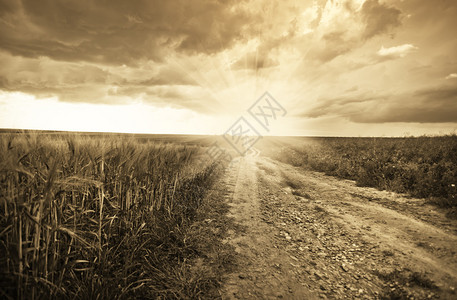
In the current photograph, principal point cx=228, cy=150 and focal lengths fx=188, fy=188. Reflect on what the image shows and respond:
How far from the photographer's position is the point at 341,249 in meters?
3.95

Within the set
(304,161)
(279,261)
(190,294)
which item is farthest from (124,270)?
(304,161)

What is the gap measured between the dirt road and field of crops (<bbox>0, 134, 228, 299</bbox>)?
3.64ft

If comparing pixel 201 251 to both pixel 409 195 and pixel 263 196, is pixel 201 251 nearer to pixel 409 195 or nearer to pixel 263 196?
pixel 263 196

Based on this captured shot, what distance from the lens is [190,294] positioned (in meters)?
2.50

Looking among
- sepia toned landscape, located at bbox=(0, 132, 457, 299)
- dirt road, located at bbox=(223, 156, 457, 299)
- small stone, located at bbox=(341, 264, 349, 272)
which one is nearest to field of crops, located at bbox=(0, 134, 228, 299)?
sepia toned landscape, located at bbox=(0, 132, 457, 299)

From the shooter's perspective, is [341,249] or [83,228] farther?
[341,249]

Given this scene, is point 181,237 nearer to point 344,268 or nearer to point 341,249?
point 344,268

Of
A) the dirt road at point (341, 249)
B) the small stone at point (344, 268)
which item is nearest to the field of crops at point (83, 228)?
the dirt road at point (341, 249)

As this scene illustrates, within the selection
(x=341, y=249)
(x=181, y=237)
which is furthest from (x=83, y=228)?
(x=341, y=249)

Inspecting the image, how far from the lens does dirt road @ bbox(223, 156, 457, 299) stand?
9.32ft

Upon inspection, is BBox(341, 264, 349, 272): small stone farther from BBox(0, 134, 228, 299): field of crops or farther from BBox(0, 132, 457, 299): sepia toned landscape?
BBox(0, 134, 228, 299): field of crops

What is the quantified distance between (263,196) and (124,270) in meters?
5.65

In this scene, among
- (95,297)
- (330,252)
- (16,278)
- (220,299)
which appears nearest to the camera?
(16,278)

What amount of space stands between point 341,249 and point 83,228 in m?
4.78
